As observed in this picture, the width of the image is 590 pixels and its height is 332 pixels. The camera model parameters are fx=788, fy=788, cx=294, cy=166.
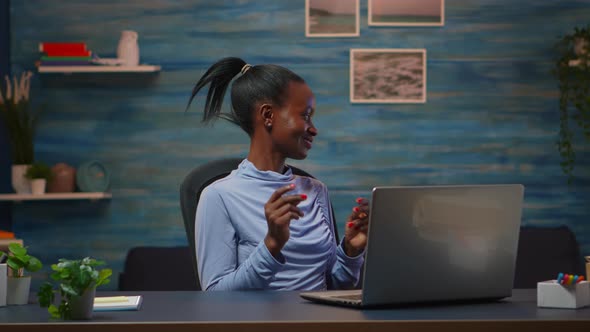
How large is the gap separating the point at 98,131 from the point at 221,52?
2.43 feet

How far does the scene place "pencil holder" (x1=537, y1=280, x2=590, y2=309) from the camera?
1.39m

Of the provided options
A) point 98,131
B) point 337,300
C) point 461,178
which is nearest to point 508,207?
point 337,300

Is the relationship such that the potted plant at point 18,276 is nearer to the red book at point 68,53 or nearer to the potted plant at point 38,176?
the potted plant at point 38,176

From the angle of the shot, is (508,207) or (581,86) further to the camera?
(581,86)

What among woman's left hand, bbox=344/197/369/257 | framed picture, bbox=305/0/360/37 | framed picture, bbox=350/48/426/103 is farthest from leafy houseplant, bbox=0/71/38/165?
woman's left hand, bbox=344/197/369/257

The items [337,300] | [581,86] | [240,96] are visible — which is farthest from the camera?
[581,86]

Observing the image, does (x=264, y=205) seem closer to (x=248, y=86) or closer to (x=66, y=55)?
(x=248, y=86)

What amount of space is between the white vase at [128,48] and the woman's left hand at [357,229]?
2.21 m

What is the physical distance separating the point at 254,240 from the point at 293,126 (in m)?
0.32

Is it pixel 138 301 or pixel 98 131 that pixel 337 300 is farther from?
pixel 98 131

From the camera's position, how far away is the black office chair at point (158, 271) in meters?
3.76

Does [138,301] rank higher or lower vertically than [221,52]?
lower

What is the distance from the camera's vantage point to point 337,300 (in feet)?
4.58

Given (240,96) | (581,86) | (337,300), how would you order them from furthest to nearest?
(581,86) < (240,96) < (337,300)
